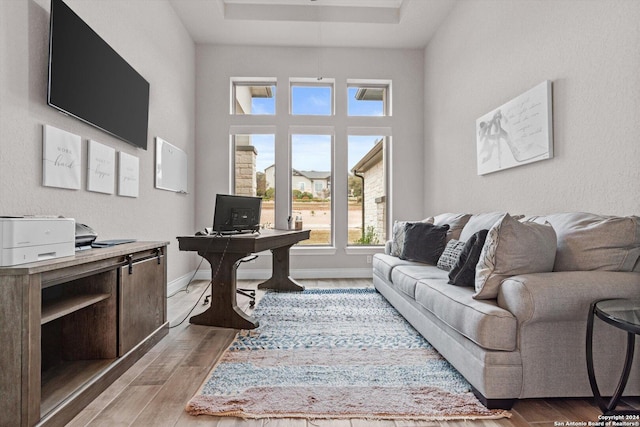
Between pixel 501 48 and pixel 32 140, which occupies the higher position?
pixel 501 48

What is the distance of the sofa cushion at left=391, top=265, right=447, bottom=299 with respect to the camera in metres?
2.73

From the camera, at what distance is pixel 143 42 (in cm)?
350

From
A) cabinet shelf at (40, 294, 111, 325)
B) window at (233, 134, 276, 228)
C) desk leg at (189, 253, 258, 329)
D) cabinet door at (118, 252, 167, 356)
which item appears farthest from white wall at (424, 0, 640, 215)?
cabinet shelf at (40, 294, 111, 325)

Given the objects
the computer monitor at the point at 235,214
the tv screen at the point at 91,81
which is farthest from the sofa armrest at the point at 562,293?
the tv screen at the point at 91,81

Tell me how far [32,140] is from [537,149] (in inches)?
129

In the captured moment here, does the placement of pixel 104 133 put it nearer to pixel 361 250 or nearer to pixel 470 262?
pixel 470 262

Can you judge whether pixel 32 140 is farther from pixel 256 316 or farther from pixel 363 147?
pixel 363 147

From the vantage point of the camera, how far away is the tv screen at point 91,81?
2.19m

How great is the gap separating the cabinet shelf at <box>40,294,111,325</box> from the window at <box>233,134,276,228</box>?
339cm

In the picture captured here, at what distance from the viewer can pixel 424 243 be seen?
3502 millimetres

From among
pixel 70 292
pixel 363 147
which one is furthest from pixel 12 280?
pixel 363 147

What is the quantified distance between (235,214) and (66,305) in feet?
5.18

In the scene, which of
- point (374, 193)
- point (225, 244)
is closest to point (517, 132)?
point (225, 244)

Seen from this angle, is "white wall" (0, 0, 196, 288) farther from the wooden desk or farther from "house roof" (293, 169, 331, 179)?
"house roof" (293, 169, 331, 179)
